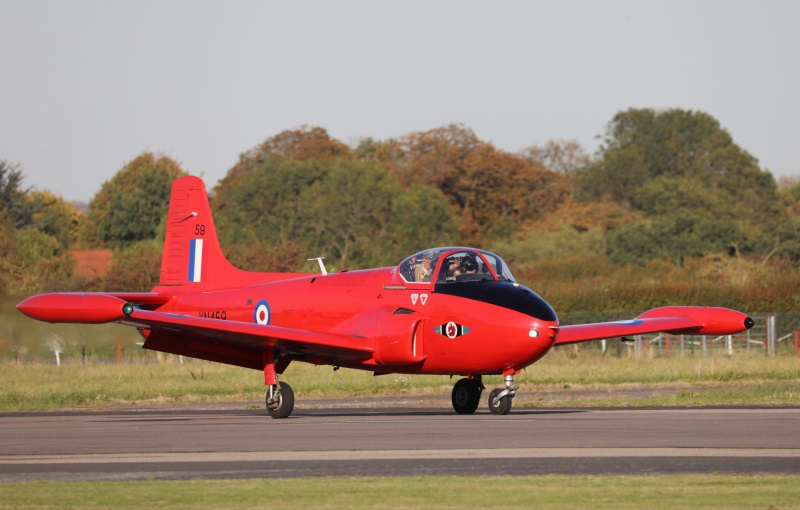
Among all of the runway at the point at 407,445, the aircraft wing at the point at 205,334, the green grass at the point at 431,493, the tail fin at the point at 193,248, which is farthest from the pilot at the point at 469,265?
the green grass at the point at 431,493

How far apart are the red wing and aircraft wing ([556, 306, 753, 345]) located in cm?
379

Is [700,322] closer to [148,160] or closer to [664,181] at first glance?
[664,181]

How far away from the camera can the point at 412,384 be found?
97.0 ft

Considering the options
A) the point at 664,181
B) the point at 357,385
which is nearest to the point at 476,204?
the point at 664,181

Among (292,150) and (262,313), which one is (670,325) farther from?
(292,150)

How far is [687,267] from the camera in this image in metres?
62.4

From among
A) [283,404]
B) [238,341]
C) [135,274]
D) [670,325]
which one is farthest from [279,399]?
[135,274]

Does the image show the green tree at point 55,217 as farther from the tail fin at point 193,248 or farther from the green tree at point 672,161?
the tail fin at point 193,248

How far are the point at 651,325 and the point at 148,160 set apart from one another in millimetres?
88705

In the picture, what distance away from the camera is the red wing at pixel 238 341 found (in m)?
19.1

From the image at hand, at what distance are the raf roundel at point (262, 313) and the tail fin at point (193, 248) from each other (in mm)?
1660

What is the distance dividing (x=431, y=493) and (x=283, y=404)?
32.2ft

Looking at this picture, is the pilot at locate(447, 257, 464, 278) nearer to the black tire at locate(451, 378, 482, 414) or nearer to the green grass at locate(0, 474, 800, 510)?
the black tire at locate(451, 378, 482, 414)

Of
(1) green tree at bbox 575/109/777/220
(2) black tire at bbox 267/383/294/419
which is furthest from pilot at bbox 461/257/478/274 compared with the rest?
(1) green tree at bbox 575/109/777/220
